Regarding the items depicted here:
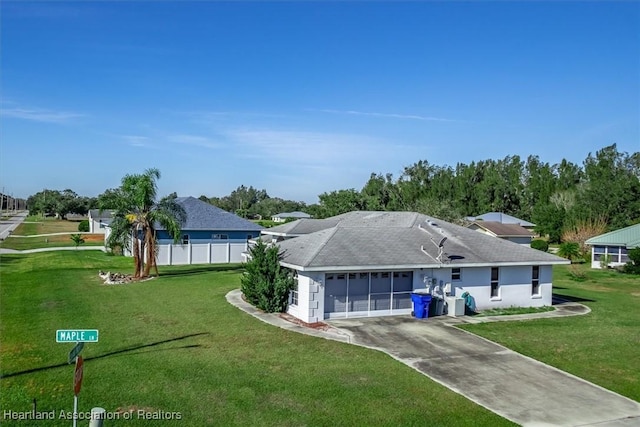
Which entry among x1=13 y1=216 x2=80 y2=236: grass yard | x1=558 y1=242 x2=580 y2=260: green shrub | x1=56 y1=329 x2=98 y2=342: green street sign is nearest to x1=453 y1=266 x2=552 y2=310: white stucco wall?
x1=56 y1=329 x2=98 y2=342: green street sign

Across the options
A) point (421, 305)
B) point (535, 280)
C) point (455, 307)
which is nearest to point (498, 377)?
point (421, 305)

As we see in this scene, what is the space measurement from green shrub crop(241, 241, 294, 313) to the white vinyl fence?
20.6 metres

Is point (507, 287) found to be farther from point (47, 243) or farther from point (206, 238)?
point (47, 243)

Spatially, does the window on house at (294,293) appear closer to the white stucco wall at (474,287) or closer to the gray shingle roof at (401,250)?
the white stucco wall at (474,287)

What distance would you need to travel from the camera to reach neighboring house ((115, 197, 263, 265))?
40719mm

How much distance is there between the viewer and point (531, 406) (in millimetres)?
11547

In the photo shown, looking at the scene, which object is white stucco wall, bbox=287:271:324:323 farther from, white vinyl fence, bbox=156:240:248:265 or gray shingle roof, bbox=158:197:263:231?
gray shingle roof, bbox=158:197:263:231

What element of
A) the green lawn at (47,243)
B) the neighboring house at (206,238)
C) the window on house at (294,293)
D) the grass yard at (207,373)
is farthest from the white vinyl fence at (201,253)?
the window on house at (294,293)

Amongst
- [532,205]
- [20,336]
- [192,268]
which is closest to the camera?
[20,336]

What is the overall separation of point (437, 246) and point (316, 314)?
7088 mm

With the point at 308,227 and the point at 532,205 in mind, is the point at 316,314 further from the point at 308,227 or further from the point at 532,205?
the point at 532,205

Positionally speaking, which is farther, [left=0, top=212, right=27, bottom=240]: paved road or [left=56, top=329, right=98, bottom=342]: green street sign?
[left=0, top=212, right=27, bottom=240]: paved road

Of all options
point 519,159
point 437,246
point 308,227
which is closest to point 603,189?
point 519,159

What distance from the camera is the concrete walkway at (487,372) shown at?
36.7 ft
